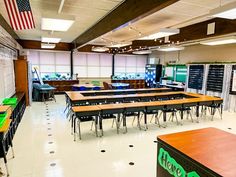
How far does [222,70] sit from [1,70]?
864 cm

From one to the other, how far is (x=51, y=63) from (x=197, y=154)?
1147cm

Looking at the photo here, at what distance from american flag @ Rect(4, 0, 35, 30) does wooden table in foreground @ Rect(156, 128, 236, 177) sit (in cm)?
313

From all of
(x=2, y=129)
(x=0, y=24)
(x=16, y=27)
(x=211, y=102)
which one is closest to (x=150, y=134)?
(x=211, y=102)

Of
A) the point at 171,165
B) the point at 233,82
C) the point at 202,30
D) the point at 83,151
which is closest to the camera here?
the point at 171,165

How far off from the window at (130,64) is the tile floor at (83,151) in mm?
8270

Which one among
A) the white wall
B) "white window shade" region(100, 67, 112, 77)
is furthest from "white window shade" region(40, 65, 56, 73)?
the white wall

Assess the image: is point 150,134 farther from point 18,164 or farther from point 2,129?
point 2,129

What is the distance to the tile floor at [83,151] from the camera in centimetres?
321

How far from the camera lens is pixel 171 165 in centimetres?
224

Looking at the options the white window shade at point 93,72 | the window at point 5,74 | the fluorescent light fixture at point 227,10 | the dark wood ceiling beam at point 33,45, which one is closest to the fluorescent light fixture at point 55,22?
the window at point 5,74

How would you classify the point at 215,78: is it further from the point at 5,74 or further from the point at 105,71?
the point at 5,74

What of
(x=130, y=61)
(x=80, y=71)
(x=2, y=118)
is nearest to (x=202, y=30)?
(x=2, y=118)

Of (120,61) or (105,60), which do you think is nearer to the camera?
(105,60)

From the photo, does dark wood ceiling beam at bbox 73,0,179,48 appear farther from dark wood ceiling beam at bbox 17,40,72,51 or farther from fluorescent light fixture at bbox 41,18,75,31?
dark wood ceiling beam at bbox 17,40,72,51
